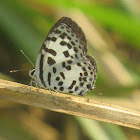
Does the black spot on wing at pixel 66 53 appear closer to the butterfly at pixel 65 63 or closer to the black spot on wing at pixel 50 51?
the butterfly at pixel 65 63

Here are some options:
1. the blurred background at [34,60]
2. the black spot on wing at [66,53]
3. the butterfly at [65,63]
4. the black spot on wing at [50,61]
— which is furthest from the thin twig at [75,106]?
the blurred background at [34,60]

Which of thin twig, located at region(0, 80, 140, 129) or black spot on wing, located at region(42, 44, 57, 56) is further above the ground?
black spot on wing, located at region(42, 44, 57, 56)

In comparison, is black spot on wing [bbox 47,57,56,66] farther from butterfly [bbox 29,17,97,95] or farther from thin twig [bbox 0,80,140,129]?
thin twig [bbox 0,80,140,129]

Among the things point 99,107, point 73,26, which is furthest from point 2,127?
point 73,26

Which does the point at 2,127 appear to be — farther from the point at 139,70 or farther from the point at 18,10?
the point at 139,70

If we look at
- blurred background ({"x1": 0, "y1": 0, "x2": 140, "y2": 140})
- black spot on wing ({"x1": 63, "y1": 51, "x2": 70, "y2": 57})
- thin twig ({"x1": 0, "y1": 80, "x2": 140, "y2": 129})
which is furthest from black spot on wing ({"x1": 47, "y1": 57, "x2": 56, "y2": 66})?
blurred background ({"x1": 0, "y1": 0, "x2": 140, "y2": 140})

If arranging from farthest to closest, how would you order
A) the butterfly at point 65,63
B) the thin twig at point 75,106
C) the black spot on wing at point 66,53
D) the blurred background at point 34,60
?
the blurred background at point 34,60 < the black spot on wing at point 66,53 < the butterfly at point 65,63 < the thin twig at point 75,106
